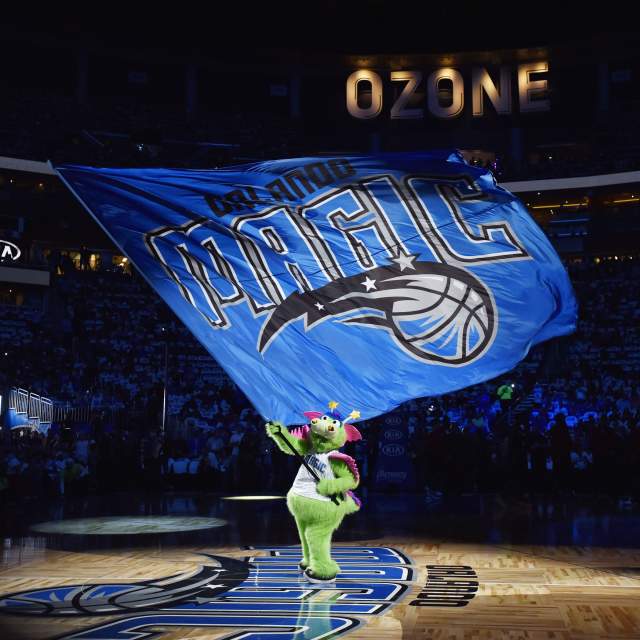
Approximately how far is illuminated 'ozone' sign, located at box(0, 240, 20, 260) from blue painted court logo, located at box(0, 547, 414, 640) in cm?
2600

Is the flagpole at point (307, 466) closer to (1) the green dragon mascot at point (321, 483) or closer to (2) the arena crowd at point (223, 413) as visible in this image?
(1) the green dragon mascot at point (321, 483)

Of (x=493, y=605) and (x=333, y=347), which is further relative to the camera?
(x=333, y=347)

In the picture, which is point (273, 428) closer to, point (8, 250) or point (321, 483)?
point (321, 483)

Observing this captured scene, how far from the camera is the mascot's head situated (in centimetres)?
754

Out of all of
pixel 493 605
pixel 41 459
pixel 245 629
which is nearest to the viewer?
pixel 245 629

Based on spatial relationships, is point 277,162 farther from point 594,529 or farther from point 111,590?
point 594,529

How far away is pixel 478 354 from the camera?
747 centimetres

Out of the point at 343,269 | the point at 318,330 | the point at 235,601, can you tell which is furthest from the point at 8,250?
the point at 235,601

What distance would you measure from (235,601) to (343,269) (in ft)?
9.81

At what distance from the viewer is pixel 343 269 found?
7.88 metres

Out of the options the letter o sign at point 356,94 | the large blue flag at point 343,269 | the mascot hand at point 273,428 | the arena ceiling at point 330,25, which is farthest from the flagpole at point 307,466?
the letter o sign at point 356,94

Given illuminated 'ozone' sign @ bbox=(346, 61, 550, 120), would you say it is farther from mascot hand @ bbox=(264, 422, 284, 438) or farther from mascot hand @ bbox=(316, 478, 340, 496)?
mascot hand @ bbox=(264, 422, 284, 438)

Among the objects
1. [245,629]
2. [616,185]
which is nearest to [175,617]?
[245,629]

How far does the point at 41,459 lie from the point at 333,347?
1198 centimetres
